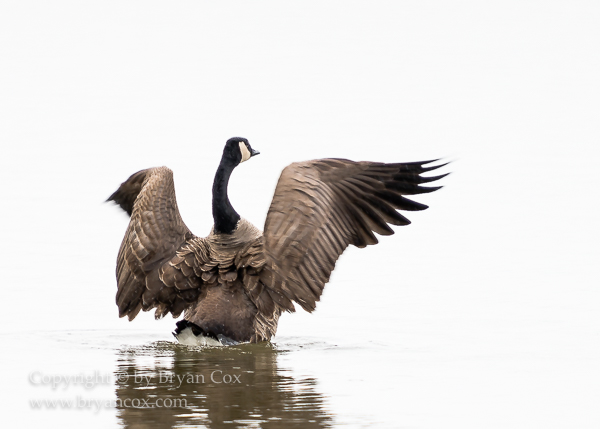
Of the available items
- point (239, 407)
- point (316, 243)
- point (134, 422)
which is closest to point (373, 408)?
point (239, 407)

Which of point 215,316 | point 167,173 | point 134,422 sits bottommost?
point 134,422

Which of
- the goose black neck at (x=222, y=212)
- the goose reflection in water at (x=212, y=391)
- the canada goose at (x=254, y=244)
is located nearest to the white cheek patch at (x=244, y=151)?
the canada goose at (x=254, y=244)

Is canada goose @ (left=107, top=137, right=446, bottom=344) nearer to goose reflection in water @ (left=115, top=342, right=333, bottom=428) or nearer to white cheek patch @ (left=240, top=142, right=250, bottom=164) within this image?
white cheek patch @ (left=240, top=142, right=250, bottom=164)

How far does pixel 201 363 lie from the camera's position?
9672 millimetres

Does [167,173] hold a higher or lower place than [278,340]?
higher

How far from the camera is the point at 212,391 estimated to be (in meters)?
8.23

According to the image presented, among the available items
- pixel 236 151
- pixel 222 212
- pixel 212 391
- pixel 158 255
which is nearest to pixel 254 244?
pixel 222 212

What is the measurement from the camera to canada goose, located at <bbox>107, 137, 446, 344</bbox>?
10602 mm

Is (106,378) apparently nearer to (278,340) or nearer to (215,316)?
(215,316)

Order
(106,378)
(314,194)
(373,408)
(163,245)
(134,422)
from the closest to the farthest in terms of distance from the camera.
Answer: (134,422) → (373,408) → (106,378) → (314,194) → (163,245)

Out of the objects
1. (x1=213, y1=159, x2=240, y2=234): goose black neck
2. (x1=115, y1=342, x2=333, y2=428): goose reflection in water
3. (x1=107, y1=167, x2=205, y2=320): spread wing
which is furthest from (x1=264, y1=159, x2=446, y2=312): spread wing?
(x1=107, y1=167, x2=205, y2=320): spread wing

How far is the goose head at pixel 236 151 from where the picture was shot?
11.7m

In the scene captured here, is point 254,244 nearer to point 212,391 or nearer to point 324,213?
point 324,213

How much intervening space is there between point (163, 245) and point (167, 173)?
920 millimetres
